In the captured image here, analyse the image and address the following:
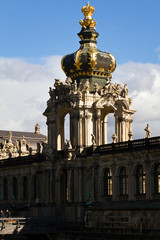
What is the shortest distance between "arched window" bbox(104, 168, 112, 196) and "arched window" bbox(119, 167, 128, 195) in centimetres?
215

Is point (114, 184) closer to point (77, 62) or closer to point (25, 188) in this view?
point (77, 62)

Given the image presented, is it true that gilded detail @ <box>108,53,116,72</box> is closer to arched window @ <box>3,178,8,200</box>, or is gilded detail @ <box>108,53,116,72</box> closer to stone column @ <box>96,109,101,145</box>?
stone column @ <box>96,109,101,145</box>

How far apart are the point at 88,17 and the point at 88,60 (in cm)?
612

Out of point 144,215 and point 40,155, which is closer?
point 144,215

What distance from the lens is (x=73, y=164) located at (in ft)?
291

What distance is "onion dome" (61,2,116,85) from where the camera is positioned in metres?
91.6

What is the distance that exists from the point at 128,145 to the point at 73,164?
9238mm

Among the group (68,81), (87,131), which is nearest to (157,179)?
(87,131)

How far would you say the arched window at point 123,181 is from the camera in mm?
82875

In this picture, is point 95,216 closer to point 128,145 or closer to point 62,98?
point 128,145

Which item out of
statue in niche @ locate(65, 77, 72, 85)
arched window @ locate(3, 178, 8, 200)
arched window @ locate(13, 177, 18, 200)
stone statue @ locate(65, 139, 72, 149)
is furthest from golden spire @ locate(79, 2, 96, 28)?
arched window @ locate(3, 178, 8, 200)

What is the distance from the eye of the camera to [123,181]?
83.4 meters

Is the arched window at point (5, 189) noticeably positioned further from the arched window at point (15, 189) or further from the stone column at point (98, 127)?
the stone column at point (98, 127)

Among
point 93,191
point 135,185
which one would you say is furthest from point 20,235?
point 135,185
